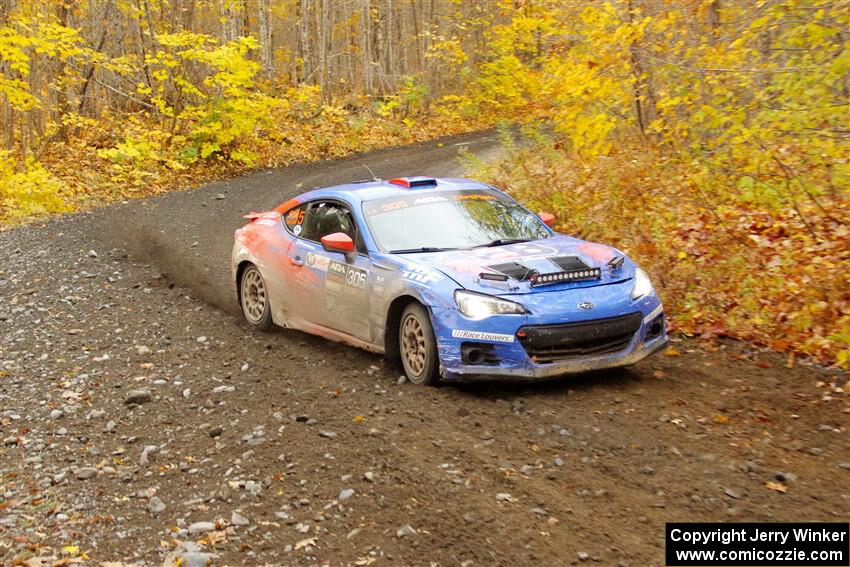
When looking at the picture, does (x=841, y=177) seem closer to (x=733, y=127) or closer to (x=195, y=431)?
(x=733, y=127)

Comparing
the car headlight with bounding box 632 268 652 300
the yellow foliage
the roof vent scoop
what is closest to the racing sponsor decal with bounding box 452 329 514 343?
the car headlight with bounding box 632 268 652 300

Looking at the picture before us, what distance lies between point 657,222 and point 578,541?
6.98 meters

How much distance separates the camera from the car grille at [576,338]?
21.6ft

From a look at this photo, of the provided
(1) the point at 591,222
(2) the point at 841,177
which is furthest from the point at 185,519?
(1) the point at 591,222

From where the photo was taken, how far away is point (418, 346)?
7.14m

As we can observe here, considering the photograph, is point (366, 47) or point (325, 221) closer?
point (325, 221)

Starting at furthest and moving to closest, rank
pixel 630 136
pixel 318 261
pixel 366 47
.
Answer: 1. pixel 366 47
2. pixel 630 136
3. pixel 318 261

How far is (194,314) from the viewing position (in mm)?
10203

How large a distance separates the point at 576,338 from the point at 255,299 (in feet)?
14.0

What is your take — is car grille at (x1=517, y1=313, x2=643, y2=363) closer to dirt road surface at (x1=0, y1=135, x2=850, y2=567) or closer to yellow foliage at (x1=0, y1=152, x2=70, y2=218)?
dirt road surface at (x1=0, y1=135, x2=850, y2=567)

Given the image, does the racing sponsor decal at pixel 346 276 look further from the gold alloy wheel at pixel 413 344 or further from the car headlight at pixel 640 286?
the car headlight at pixel 640 286

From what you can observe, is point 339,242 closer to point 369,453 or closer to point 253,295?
point 253,295

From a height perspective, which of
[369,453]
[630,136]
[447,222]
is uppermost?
[630,136]

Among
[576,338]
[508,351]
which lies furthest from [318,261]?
[576,338]
